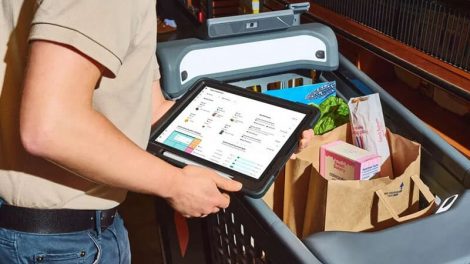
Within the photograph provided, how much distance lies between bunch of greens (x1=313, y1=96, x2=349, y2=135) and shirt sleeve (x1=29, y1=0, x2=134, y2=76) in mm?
643

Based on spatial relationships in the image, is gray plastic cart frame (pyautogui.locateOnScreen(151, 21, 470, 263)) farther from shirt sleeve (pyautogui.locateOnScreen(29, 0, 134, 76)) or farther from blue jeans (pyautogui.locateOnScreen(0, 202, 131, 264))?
shirt sleeve (pyautogui.locateOnScreen(29, 0, 134, 76))

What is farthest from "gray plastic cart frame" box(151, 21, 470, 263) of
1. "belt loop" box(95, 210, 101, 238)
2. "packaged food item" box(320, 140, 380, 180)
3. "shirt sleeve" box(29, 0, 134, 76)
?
"shirt sleeve" box(29, 0, 134, 76)

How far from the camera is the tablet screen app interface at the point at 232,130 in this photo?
2.98 ft

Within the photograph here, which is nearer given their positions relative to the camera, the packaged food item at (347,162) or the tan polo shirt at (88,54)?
the tan polo shirt at (88,54)

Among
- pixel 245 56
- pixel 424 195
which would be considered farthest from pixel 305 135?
pixel 245 56

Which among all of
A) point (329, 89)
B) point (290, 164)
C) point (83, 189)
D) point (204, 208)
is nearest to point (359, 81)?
point (329, 89)

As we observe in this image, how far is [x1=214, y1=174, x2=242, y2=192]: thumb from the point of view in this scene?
83cm

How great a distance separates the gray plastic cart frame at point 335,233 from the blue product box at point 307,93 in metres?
0.05

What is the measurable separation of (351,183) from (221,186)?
8.3 inches

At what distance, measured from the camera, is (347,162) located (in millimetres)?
1014

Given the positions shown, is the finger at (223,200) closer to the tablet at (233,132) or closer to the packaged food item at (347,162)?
the tablet at (233,132)

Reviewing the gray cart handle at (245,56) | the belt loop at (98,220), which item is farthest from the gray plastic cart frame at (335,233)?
the belt loop at (98,220)

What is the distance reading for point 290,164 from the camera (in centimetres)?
101

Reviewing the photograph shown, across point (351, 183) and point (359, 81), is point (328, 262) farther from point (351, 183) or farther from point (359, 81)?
point (359, 81)
